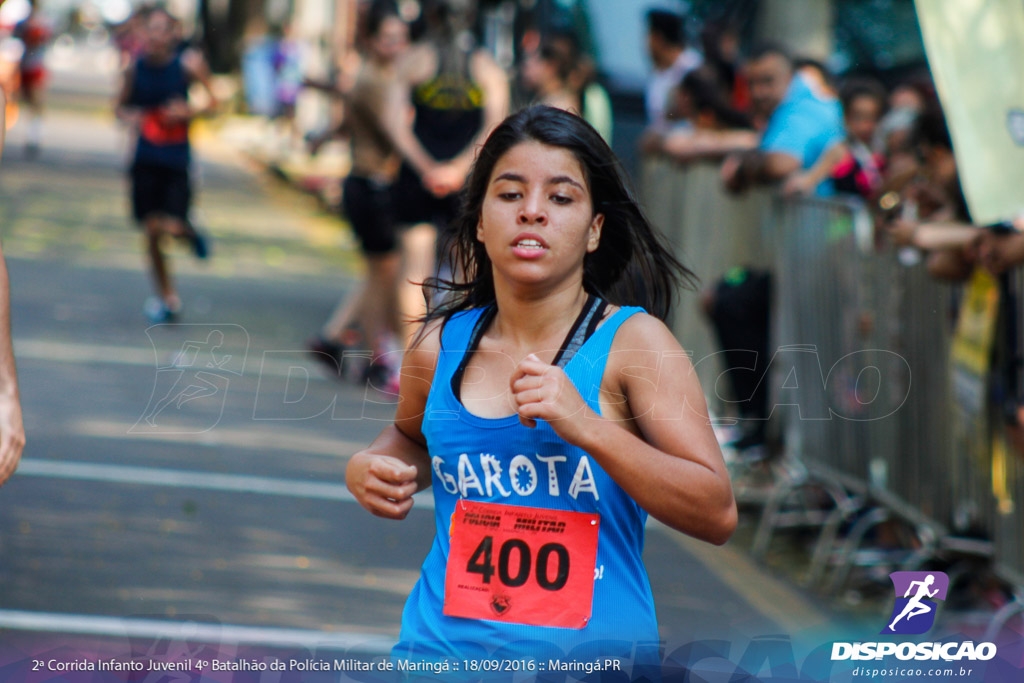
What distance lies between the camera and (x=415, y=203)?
362 inches

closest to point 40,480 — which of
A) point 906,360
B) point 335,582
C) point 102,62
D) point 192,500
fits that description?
point 192,500

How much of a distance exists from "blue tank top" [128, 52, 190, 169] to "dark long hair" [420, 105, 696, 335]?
8082mm

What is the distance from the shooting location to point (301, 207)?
21.2 meters

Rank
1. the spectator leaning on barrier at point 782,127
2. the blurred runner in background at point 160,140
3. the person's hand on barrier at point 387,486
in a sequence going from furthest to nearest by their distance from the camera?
the blurred runner in background at point 160,140
the spectator leaning on barrier at point 782,127
the person's hand on barrier at point 387,486

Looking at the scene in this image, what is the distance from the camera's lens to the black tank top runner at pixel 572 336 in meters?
2.65

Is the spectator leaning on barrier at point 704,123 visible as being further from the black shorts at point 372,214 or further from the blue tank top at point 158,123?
the blue tank top at point 158,123

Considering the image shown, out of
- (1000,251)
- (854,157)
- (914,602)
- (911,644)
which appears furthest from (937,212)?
(911,644)

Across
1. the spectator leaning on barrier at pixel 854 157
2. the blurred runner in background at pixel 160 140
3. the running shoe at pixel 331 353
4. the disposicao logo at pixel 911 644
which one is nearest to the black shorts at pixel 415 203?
the running shoe at pixel 331 353

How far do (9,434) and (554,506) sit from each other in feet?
3.21

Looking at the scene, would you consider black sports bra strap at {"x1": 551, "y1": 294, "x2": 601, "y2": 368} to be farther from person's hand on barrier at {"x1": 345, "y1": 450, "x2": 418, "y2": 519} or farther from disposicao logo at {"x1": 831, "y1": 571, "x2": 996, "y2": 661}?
disposicao logo at {"x1": 831, "y1": 571, "x2": 996, "y2": 661}

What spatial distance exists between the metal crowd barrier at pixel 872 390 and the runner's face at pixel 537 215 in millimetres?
1548

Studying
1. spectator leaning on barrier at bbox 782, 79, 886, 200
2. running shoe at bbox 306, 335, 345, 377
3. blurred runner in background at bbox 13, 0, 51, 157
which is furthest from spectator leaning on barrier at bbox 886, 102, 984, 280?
blurred runner in background at bbox 13, 0, 51, 157

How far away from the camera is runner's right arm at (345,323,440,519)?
106 inches

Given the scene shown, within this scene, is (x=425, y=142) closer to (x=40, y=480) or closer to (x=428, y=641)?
(x=40, y=480)
